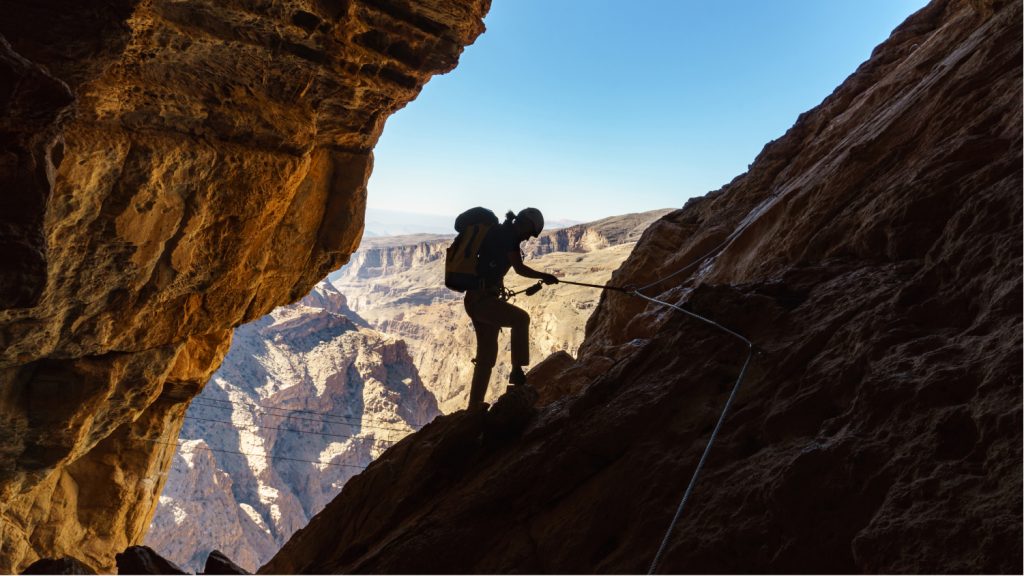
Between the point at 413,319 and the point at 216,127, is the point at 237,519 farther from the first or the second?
the point at 216,127

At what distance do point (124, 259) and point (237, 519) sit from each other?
53.2 meters

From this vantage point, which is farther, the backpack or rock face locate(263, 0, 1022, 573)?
the backpack

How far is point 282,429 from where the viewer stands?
64.8 m

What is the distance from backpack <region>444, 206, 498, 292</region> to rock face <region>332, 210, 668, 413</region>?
34931 millimetres

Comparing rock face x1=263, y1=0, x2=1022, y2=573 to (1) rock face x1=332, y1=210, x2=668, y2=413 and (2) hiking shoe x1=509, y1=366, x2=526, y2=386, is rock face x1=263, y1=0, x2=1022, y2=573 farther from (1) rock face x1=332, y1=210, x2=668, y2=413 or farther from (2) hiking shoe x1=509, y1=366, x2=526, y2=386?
(1) rock face x1=332, y1=210, x2=668, y2=413

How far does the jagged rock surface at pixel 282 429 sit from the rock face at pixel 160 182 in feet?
143

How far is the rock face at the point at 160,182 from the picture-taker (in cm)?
599

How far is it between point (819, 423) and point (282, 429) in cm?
6705

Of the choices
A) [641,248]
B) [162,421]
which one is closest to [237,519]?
[162,421]

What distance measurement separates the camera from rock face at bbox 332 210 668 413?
5300 centimetres

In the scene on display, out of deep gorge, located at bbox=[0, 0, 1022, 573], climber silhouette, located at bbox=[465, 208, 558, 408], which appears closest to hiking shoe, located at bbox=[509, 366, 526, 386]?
climber silhouette, located at bbox=[465, 208, 558, 408]

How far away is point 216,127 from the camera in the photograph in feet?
31.0

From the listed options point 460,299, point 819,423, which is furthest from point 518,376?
point 460,299

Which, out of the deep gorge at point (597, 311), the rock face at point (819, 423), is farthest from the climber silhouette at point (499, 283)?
the rock face at point (819, 423)
